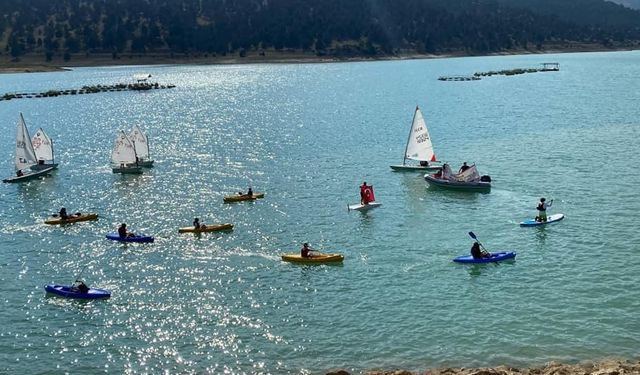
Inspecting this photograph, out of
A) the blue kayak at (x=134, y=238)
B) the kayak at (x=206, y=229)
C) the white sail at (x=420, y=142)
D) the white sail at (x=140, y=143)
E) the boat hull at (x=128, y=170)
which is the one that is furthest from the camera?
the white sail at (x=140, y=143)

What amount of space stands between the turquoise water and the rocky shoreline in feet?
5.20

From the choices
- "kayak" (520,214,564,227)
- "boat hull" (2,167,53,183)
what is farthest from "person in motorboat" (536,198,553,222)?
"boat hull" (2,167,53,183)

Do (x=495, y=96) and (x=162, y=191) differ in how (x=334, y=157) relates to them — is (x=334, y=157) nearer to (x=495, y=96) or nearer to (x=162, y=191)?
(x=162, y=191)

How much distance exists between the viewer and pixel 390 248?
57.0 metres

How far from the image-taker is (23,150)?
9425cm

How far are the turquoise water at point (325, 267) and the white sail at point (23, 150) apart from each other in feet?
18.5

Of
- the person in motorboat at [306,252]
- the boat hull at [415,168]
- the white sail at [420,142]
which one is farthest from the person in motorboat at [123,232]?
the white sail at [420,142]

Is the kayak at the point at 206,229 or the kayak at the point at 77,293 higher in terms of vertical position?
the kayak at the point at 206,229

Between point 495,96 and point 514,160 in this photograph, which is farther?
point 495,96

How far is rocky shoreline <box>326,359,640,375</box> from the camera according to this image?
3250cm

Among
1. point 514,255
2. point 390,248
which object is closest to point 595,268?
point 514,255

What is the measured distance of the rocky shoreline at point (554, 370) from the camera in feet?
107

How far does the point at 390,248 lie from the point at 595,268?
15.9 metres

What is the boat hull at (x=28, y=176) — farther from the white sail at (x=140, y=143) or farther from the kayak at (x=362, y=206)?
the kayak at (x=362, y=206)
